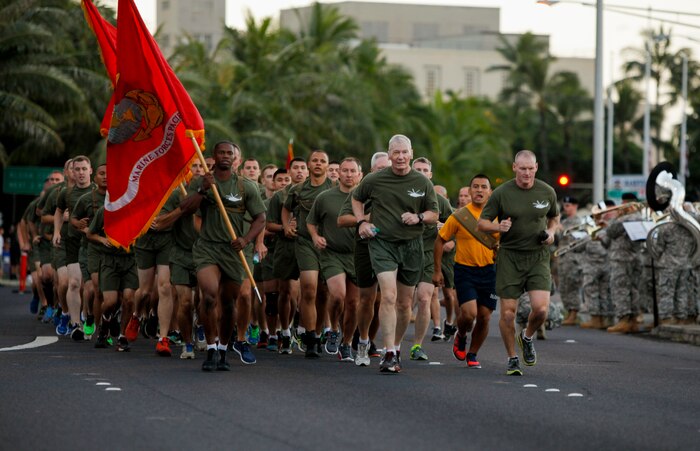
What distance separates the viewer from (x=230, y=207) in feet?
46.6

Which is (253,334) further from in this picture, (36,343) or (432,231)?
(432,231)

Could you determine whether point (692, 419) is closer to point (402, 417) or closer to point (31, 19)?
point (402, 417)

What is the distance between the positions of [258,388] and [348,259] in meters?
3.85

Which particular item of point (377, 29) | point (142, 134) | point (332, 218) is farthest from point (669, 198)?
point (377, 29)

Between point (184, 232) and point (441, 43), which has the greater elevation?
point (441, 43)

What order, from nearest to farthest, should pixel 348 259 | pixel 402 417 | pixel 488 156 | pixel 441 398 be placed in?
pixel 402 417 < pixel 441 398 < pixel 348 259 < pixel 488 156

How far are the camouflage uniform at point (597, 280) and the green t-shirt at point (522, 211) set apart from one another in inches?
386

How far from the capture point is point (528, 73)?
99.1m

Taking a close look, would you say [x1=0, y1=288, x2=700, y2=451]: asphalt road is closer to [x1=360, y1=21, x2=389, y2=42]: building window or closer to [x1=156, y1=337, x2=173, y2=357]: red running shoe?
[x1=156, y1=337, x2=173, y2=357]: red running shoe

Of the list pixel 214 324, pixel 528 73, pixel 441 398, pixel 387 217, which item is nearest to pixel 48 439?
pixel 441 398

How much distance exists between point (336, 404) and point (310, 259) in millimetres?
5173

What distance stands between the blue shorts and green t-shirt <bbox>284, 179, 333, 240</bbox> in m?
1.84

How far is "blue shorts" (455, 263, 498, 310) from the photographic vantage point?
50.4ft

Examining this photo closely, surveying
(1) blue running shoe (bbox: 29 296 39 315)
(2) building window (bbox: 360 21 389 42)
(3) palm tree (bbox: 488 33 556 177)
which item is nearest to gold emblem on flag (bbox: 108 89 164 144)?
(1) blue running shoe (bbox: 29 296 39 315)
